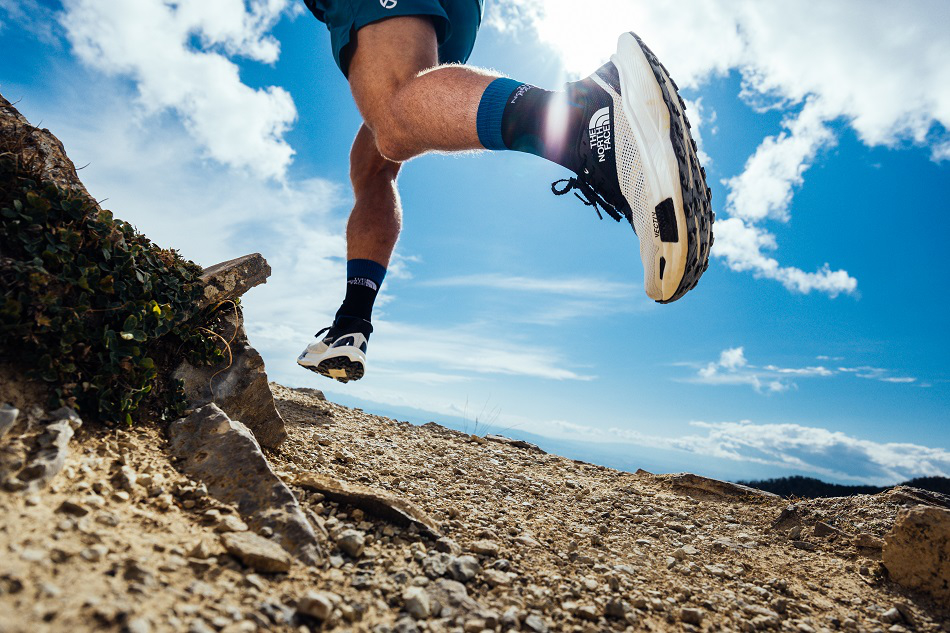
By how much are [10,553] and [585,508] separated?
84.8 inches

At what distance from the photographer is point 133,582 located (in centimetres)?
102

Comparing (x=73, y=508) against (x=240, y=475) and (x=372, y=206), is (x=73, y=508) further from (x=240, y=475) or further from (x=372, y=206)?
(x=372, y=206)

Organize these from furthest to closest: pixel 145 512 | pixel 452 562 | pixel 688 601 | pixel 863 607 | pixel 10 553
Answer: pixel 863 607 → pixel 688 601 → pixel 452 562 → pixel 145 512 → pixel 10 553

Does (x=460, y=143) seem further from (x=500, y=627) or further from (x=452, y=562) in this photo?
(x=500, y=627)

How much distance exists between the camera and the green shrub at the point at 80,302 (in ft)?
4.97

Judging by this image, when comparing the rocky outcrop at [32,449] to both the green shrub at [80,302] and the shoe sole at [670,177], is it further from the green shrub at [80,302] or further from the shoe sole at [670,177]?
→ the shoe sole at [670,177]

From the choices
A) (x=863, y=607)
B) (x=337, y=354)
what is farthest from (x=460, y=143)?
(x=863, y=607)

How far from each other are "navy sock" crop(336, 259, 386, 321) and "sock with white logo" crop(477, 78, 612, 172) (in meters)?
1.41

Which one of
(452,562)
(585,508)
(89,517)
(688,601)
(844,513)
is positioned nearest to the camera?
(89,517)

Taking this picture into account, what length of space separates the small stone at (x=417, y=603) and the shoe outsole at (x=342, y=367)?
1695 mm

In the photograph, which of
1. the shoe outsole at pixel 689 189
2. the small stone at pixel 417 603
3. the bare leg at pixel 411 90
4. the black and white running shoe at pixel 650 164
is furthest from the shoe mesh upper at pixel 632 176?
the small stone at pixel 417 603

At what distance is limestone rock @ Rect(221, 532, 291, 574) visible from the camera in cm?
123

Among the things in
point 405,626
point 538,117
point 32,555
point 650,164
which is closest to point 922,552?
point 650,164

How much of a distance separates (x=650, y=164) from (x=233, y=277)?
6.29ft
